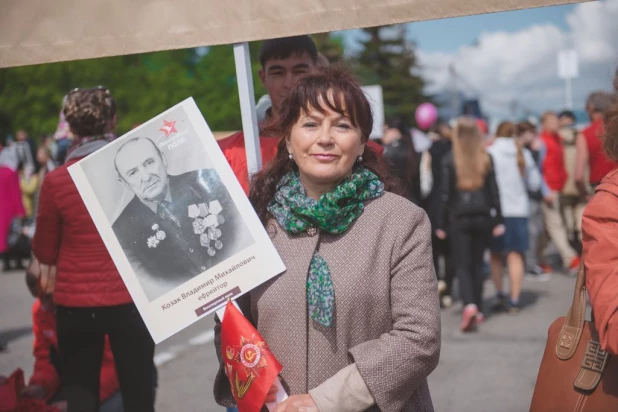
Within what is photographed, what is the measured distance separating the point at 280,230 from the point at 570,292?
7771 millimetres

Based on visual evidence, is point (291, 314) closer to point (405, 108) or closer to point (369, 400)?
point (369, 400)

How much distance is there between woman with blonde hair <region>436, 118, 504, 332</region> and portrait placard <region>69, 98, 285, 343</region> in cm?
556

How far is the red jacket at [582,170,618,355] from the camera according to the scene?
2.20 metres

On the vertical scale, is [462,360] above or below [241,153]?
below

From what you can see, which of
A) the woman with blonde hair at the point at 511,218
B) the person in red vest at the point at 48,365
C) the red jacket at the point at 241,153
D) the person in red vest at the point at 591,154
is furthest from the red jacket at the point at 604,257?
the woman with blonde hair at the point at 511,218

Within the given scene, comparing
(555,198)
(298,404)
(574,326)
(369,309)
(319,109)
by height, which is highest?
(319,109)

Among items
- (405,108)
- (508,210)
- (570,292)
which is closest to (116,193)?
(508,210)

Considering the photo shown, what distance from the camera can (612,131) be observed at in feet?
8.07

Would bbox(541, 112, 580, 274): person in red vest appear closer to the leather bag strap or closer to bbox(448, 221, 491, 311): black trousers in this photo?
bbox(448, 221, 491, 311): black trousers

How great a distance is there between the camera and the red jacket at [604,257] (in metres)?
2.20

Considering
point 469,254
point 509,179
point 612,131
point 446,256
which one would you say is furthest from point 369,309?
point 446,256

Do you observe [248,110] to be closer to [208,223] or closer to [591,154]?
[208,223]

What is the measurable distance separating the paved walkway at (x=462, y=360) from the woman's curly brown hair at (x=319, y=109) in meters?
3.27

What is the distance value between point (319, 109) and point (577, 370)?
3.63 ft
